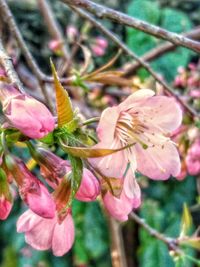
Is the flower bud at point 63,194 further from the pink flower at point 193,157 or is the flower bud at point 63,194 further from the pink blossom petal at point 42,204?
the pink flower at point 193,157

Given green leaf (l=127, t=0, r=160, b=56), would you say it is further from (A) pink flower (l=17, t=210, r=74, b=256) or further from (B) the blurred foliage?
(A) pink flower (l=17, t=210, r=74, b=256)

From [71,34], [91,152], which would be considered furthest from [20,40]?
[71,34]

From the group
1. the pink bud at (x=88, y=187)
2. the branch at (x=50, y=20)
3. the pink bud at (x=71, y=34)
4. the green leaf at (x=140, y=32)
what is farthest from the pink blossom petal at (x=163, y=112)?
the green leaf at (x=140, y=32)

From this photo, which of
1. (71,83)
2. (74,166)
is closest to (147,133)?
(74,166)

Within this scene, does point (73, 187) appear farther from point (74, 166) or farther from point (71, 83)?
point (71, 83)

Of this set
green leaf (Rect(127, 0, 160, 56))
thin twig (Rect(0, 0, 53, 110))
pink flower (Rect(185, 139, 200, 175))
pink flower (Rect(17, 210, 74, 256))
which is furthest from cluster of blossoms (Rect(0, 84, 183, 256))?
green leaf (Rect(127, 0, 160, 56))

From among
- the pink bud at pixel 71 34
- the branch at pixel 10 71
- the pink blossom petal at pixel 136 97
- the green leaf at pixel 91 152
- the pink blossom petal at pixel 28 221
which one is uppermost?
the branch at pixel 10 71
